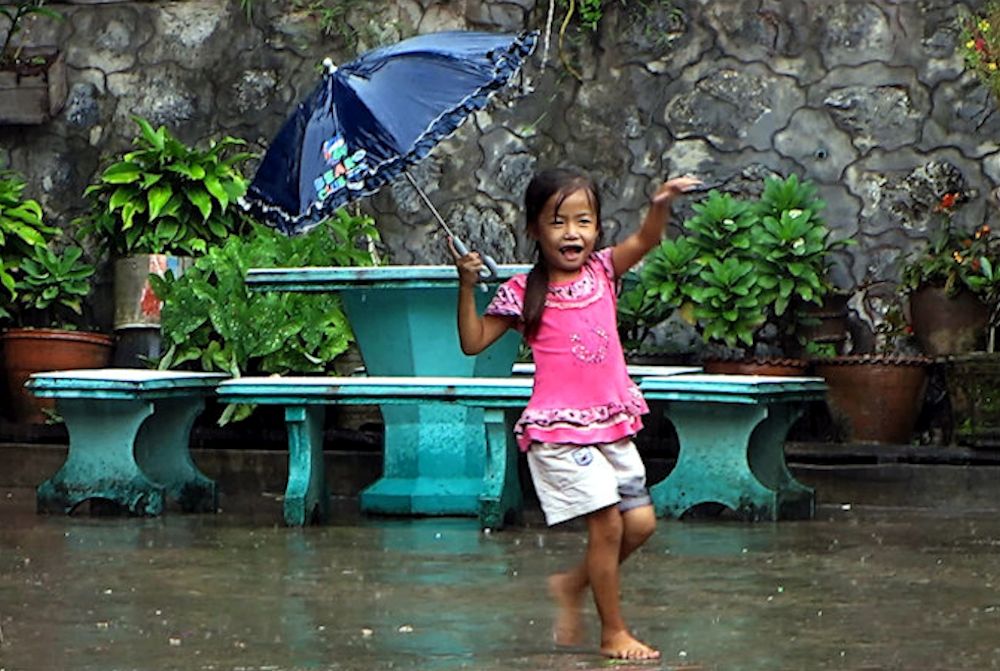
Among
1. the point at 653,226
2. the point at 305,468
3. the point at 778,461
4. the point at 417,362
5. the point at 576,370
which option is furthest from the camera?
the point at 417,362

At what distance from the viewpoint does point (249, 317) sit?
382 inches

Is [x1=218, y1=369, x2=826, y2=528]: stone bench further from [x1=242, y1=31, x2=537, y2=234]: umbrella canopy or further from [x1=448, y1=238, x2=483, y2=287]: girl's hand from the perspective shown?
[x1=448, y1=238, x2=483, y2=287]: girl's hand

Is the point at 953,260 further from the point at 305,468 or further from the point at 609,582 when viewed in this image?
the point at 609,582

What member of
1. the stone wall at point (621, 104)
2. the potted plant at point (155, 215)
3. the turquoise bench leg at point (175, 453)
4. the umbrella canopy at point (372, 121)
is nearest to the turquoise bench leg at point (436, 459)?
the turquoise bench leg at point (175, 453)

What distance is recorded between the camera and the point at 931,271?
955cm

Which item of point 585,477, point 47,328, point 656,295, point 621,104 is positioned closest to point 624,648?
point 585,477

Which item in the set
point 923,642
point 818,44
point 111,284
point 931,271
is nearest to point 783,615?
point 923,642

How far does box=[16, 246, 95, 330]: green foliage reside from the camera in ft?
34.8

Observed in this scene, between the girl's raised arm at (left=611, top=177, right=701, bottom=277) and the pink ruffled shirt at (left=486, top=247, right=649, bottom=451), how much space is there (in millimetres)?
97

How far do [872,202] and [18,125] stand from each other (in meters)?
4.45

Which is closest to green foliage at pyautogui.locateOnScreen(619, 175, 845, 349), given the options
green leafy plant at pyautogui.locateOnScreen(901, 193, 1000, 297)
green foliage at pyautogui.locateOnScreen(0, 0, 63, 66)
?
green leafy plant at pyautogui.locateOnScreen(901, 193, 1000, 297)

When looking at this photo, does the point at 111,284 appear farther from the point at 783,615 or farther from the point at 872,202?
the point at 783,615

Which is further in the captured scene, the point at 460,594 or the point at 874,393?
the point at 874,393

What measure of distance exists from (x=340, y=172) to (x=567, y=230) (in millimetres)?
2724
